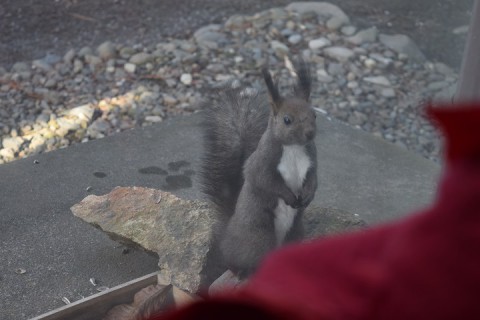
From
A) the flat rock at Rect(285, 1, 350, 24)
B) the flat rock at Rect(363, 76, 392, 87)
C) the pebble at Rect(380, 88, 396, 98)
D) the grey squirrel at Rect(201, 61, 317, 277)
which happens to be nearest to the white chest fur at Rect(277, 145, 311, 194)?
the grey squirrel at Rect(201, 61, 317, 277)

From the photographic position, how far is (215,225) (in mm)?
2234

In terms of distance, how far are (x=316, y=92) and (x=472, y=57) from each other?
1852 millimetres

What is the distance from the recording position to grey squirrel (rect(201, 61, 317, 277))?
1964 mm

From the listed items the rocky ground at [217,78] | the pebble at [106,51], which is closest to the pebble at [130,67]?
the rocky ground at [217,78]

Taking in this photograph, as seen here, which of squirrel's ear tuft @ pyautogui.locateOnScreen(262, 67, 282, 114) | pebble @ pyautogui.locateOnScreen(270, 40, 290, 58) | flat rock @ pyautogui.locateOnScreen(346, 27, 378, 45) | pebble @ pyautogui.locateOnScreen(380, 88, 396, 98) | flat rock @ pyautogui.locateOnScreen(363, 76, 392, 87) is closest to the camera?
squirrel's ear tuft @ pyautogui.locateOnScreen(262, 67, 282, 114)

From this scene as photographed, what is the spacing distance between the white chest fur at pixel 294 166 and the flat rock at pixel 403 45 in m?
2.38

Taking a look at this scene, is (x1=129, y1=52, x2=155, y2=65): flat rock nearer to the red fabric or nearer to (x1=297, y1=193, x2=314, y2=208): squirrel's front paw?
(x1=297, y1=193, x2=314, y2=208): squirrel's front paw

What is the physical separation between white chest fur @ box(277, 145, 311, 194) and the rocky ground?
158cm

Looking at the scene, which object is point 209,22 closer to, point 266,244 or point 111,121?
point 111,121

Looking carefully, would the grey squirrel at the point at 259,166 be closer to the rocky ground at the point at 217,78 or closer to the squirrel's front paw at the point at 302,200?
the squirrel's front paw at the point at 302,200

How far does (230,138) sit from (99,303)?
59 centimetres

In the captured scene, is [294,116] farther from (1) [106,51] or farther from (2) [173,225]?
(1) [106,51]

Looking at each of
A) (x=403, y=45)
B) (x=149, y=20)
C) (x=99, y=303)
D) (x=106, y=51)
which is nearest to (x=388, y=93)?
(x=403, y=45)

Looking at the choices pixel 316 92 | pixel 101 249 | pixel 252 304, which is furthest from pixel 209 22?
pixel 252 304
